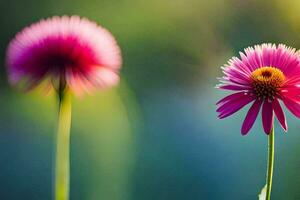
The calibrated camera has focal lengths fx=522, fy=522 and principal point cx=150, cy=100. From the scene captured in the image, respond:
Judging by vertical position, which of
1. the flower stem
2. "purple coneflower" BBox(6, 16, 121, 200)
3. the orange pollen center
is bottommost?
the flower stem

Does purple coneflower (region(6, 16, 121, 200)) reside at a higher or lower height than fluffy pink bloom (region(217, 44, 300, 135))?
higher

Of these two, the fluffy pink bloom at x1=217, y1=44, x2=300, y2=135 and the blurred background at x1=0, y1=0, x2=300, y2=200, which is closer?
the fluffy pink bloom at x1=217, y1=44, x2=300, y2=135

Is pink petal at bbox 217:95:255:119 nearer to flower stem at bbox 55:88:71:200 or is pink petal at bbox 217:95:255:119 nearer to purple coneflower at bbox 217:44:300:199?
purple coneflower at bbox 217:44:300:199

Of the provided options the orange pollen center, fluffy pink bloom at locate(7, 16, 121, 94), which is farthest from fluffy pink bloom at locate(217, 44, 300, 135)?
fluffy pink bloom at locate(7, 16, 121, 94)

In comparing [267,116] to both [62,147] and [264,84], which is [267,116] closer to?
[264,84]

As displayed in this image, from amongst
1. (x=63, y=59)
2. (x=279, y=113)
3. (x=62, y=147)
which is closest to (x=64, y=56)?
(x=63, y=59)

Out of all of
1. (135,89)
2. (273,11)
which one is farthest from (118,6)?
(273,11)

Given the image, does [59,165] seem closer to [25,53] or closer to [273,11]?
[25,53]
